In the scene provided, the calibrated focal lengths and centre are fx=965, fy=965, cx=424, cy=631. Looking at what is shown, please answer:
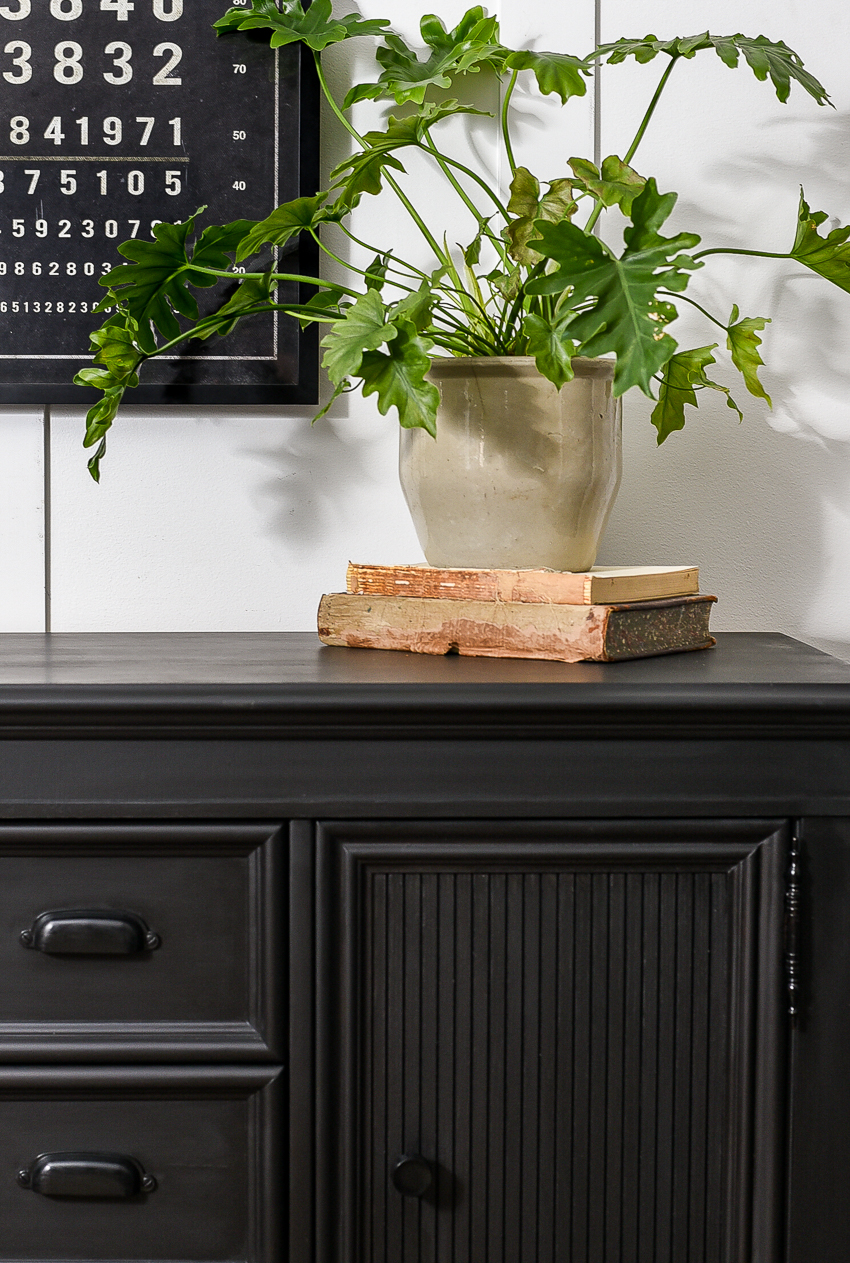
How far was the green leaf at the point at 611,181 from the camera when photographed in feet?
3.14

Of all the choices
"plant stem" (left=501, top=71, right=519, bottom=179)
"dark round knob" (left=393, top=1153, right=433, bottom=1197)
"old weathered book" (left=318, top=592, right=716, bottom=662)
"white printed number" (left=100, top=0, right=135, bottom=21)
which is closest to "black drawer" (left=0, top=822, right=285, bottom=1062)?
"dark round knob" (left=393, top=1153, right=433, bottom=1197)

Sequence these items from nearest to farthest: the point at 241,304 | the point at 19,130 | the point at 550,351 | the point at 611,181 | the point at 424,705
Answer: the point at 424,705 < the point at 550,351 < the point at 611,181 < the point at 241,304 < the point at 19,130

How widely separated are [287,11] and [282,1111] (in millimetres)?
1210

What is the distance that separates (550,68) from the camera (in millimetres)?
1051

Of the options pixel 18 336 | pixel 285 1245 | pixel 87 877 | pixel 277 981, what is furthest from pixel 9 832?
pixel 18 336

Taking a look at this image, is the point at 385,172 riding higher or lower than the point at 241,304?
higher

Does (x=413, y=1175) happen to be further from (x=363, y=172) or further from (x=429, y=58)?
(x=429, y=58)

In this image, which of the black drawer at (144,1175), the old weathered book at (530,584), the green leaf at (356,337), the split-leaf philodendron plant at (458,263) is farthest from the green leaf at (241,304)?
the black drawer at (144,1175)

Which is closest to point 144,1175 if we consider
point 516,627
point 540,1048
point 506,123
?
point 540,1048

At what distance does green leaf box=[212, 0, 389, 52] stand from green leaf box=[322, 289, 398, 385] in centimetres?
46

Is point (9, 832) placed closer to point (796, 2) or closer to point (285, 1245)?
point (285, 1245)

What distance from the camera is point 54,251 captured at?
4.01ft

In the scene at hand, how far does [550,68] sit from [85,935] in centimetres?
99

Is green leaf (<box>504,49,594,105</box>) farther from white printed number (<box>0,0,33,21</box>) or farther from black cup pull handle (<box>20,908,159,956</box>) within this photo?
black cup pull handle (<box>20,908,159,956</box>)
